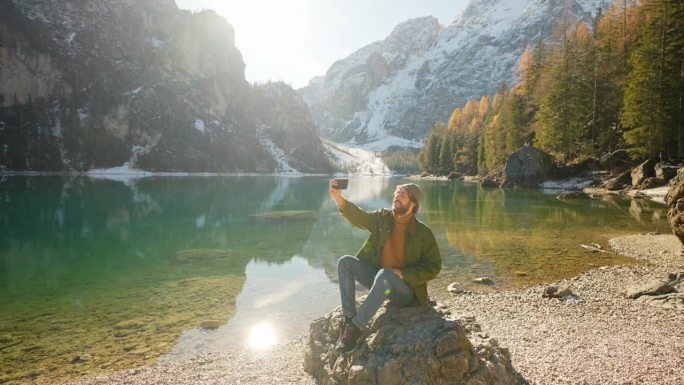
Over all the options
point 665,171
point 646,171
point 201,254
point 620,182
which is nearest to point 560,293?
point 201,254

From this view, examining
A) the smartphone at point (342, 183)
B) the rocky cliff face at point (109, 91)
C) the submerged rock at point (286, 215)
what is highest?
the rocky cliff face at point (109, 91)

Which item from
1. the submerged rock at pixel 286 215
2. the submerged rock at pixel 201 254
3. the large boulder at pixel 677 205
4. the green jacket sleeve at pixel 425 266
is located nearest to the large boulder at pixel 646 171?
the large boulder at pixel 677 205

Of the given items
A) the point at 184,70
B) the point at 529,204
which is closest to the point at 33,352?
the point at 529,204

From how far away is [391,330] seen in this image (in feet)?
18.7

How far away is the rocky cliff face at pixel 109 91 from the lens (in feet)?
417

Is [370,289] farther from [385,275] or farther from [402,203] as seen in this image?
[402,203]

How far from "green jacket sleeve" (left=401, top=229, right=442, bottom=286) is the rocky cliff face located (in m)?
150

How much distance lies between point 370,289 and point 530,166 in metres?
62.4

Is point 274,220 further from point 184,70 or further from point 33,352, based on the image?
point 184,70

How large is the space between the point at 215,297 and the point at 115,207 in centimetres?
3350

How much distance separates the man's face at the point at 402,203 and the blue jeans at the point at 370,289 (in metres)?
0.88

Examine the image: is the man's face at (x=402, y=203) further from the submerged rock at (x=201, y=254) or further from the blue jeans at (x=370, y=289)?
the submerged rock at (x=201, y=254)

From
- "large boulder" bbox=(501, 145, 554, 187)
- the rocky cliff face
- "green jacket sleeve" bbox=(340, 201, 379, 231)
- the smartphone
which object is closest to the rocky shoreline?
"green jacket sleeve" bbox=(340, 201, 379, 231)

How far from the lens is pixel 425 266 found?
19.0 ft
